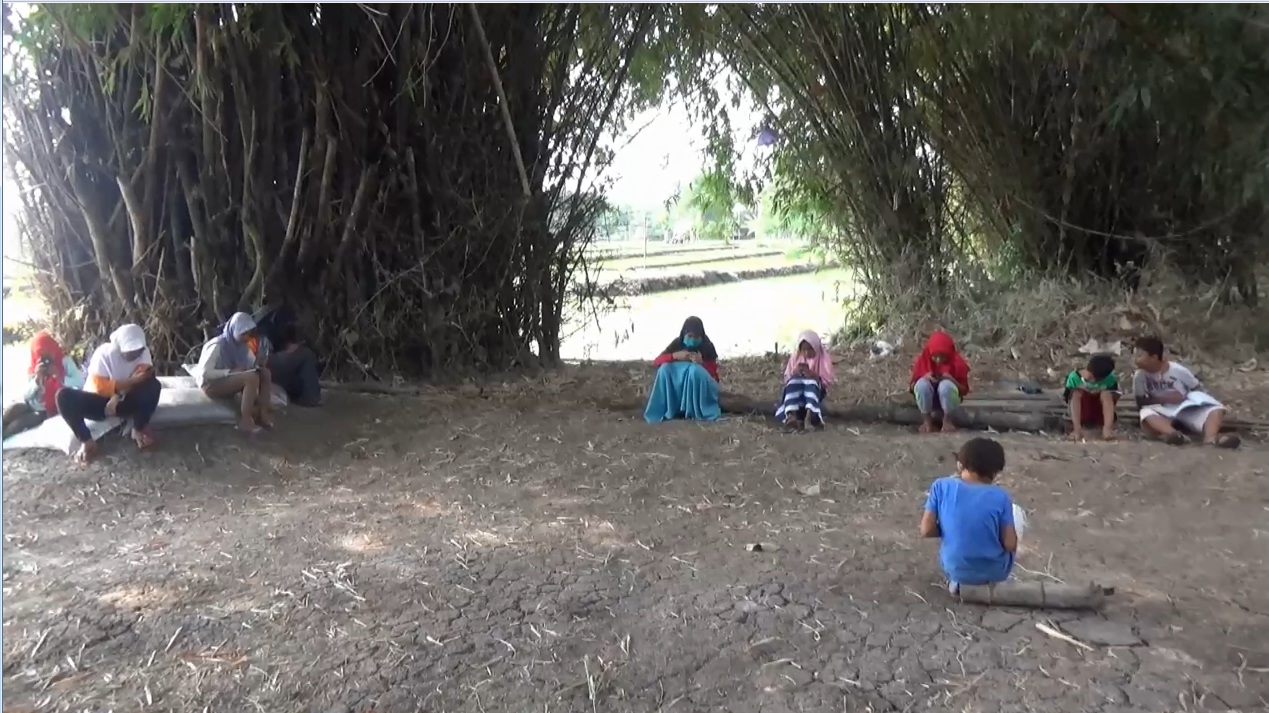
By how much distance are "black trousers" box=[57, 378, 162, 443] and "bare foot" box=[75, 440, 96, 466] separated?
0.02 metres

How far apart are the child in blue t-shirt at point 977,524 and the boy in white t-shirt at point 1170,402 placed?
208 centimetres

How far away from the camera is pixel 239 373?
3.88 meters

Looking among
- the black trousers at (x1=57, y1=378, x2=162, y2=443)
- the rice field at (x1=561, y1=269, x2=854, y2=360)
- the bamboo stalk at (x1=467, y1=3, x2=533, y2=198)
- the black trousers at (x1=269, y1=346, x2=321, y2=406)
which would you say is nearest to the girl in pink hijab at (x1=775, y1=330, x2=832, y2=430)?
the rice field at (x1=561, y1=269, x2=854, y2=360)

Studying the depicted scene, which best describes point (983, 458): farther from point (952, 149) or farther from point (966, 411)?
point (952, 149)

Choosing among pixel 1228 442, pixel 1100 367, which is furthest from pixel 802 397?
pixel 1228 442

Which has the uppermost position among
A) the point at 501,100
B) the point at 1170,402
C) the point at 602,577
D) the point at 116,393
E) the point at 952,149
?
the point at 501,100

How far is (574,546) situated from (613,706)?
90 cm

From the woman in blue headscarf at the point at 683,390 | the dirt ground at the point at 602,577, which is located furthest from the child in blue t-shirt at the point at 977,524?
the woman in blue headscarf at the point at 683,390

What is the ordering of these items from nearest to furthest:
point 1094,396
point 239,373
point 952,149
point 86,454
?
point 86,454, point 239,373, point 1094,396, point 952,149

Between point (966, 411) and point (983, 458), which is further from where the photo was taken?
point (966, 411)

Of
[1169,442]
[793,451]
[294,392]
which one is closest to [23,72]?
[294,392]

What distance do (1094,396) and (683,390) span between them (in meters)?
1.81

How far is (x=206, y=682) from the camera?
2.01 metres

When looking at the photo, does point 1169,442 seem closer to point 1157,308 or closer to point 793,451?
point 793,451
